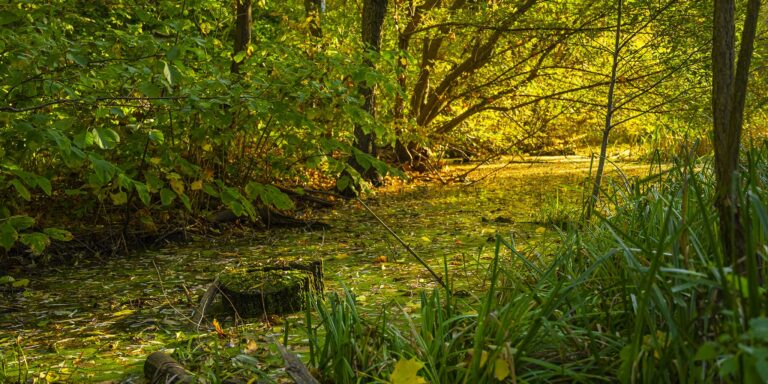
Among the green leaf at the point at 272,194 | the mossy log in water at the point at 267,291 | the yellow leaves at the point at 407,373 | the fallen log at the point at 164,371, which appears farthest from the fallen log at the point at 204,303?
the yellow leaves at the point at 407,373

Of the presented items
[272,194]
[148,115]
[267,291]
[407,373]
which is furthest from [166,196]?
[407,373]

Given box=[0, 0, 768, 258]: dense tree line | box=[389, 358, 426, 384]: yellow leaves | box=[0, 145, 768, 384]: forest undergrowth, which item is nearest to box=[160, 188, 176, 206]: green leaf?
box=[0, 0, 768, 258]: dense tree line

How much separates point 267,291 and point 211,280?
1119 millimetres

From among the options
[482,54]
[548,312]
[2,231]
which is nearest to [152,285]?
[2,231]

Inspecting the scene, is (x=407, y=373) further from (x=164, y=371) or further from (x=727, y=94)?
(x=164, y=371)

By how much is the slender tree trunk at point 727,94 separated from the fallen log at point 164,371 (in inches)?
70.3

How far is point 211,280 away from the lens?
4.68 metres

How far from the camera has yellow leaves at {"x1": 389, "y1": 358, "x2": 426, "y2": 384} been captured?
6.10 ft

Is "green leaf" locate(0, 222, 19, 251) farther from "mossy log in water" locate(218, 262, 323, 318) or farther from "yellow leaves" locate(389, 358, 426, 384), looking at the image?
"yellow leaves" locate(389, 358, 426, 384)

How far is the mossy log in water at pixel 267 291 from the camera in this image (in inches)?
145

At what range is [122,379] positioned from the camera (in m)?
2.85

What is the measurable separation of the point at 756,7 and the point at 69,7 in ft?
18.9

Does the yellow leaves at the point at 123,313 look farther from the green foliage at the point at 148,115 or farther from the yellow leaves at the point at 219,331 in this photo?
the yellow leaves at the point at 219,331

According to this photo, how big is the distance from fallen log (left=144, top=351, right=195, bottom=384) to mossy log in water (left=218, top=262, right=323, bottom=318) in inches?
27.8
